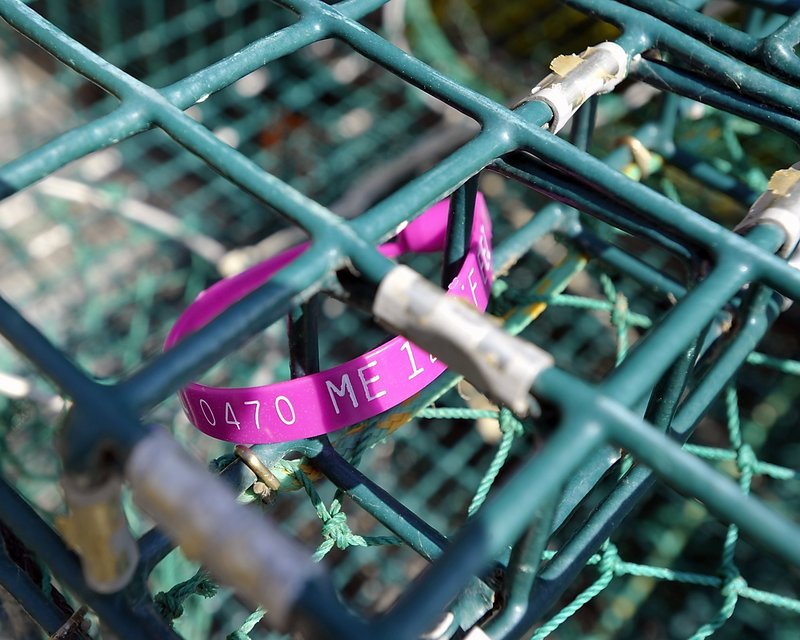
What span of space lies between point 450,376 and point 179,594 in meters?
0.26

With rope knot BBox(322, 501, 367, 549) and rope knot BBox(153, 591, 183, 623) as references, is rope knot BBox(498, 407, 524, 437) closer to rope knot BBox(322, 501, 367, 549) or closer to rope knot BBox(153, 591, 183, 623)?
rope knot BBox(322, 501, 367, 549)

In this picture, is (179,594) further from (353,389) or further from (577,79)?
(577,79)

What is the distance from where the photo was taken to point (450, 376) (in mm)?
703

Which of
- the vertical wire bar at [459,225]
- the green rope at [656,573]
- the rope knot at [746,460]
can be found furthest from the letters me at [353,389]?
the rope knot at [746,460]

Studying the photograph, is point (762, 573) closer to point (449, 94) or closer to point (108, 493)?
point (449, 94)

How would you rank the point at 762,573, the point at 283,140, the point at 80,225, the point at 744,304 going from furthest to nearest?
the point at 283,140
the point at 80,225
the point at 762,573
the point at 744,304

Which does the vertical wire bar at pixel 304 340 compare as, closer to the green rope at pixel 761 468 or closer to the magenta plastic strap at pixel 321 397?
the magenta plastic strap at pixel 321 397

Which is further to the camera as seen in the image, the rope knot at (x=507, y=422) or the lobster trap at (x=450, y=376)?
the rope knot at (x=507, y=422)

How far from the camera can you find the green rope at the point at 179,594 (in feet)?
1.78

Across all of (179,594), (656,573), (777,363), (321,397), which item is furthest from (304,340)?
(777,363)

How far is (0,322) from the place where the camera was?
409 millimetres

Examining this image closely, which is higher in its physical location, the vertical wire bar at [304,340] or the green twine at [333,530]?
the vertical wire bar at [304,340]

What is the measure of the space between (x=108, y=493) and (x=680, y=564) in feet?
3.35

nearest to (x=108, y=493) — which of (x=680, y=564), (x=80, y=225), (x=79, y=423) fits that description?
(x=79, y=423)
